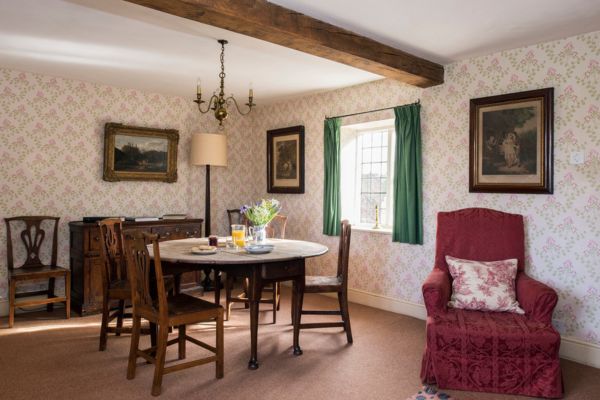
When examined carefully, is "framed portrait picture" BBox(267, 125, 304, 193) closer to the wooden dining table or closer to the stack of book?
the stack of book

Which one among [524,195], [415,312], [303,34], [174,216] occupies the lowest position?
[415,312]

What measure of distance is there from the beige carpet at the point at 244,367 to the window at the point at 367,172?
1387mm

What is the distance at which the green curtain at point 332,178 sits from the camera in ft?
16.8

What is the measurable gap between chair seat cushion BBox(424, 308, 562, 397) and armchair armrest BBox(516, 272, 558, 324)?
0.21 ft

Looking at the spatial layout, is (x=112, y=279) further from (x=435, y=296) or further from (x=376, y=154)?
(x=376, y=154)

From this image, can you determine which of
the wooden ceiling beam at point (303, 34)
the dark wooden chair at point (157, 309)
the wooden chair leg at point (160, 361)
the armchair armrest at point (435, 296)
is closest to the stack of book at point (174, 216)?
the dark wooden chair at point (157, 309)

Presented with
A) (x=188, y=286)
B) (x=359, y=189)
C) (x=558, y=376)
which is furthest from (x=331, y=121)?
(x=558, y=376)

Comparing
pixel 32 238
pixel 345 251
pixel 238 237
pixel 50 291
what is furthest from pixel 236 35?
pixel 50 291

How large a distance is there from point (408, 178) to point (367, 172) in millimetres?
906

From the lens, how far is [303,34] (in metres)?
2.97

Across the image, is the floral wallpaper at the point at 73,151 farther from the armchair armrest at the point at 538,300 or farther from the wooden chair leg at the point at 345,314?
the armchair armrest at the point at 538,300

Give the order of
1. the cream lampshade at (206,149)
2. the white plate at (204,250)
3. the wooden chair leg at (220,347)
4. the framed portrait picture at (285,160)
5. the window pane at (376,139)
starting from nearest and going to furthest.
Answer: the wooden chair leg at (220,347) < the white plate at (204,250) < the window pane at (376,139) < the cream lampshade at (206,149) < the framed portrait picture at (285,160)

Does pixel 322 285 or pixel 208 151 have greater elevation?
pixel 208 151

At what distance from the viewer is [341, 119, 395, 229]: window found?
4984 millimetres
